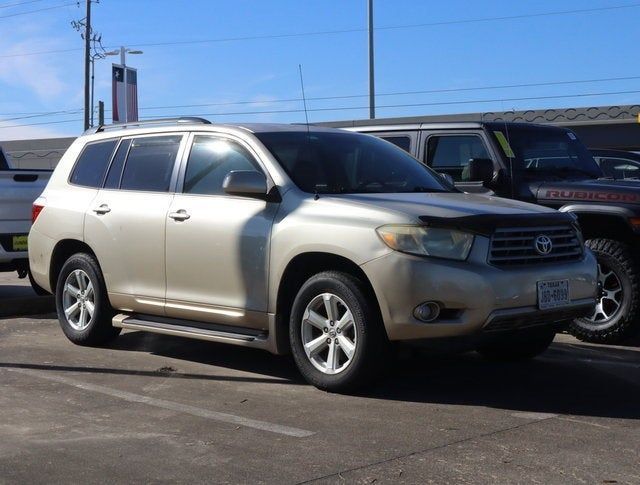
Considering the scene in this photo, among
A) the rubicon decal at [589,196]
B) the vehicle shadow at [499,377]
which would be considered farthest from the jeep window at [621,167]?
A: the vehicle shadow at [499,377]

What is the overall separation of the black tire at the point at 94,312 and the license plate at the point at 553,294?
3679mm

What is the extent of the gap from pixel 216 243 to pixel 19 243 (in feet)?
14.8

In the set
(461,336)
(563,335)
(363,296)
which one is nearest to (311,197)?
(363,296)

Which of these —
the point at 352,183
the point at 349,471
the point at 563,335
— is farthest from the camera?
the point at 563,335

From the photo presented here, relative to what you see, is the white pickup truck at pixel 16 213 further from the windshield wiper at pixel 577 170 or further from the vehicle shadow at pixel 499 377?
the windshield wiper at pixel 577 170

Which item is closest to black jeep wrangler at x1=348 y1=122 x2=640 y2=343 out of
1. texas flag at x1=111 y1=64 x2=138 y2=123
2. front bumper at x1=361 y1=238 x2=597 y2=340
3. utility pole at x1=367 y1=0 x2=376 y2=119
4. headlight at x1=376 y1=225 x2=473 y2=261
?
front bumper at x1=361 y1=238 x2=597 y2=340

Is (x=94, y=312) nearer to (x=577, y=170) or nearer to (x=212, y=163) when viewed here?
(x=212, y=163)

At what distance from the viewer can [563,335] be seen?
28.9 ft

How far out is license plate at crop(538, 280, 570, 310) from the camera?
6090mm

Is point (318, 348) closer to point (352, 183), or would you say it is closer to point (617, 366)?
point (352, 183)

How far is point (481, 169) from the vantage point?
328 inches

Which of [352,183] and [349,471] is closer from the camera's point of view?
[349,471]

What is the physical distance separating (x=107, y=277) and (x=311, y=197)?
2.21 m

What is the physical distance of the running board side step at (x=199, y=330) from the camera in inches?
263
